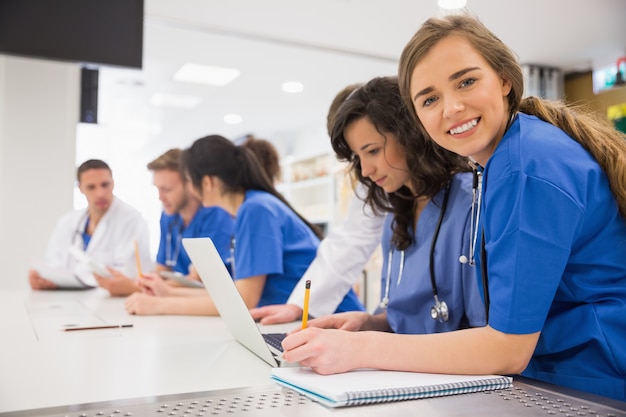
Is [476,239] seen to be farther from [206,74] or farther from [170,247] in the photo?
[206,74]

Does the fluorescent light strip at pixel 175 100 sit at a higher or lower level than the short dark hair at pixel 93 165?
higher

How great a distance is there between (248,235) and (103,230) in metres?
1.38

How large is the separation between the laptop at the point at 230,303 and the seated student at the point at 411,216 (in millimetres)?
180

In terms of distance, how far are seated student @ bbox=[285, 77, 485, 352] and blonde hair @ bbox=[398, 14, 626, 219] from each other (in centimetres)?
29

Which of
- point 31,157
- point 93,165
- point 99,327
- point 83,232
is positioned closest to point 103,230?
point 83,232

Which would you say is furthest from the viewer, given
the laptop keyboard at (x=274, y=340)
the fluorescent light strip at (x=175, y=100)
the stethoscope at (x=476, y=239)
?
the fluorescent light strip at (x=175, y=100)

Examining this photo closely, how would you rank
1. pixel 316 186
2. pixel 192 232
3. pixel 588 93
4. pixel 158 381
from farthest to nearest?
pixel 316 186
pixel 588 93
pixel 192 232
pixel 158 381

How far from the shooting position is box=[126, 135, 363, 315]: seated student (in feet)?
5.62

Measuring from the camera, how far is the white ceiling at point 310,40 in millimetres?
3533

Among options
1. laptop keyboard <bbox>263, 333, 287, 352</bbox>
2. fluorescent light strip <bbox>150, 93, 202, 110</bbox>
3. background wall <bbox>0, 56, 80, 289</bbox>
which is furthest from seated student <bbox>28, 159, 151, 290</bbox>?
fluorescent light strip <bbox>150, 93, 202, 110</bbox>

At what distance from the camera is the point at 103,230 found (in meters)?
2.88

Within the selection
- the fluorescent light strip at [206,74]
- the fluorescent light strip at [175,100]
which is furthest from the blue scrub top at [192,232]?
the fluorescent light strip at [175,100]

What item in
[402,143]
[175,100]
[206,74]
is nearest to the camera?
[402,143]

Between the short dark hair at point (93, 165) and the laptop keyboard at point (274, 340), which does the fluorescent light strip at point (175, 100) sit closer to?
the short dark hair at point (93, 165)
